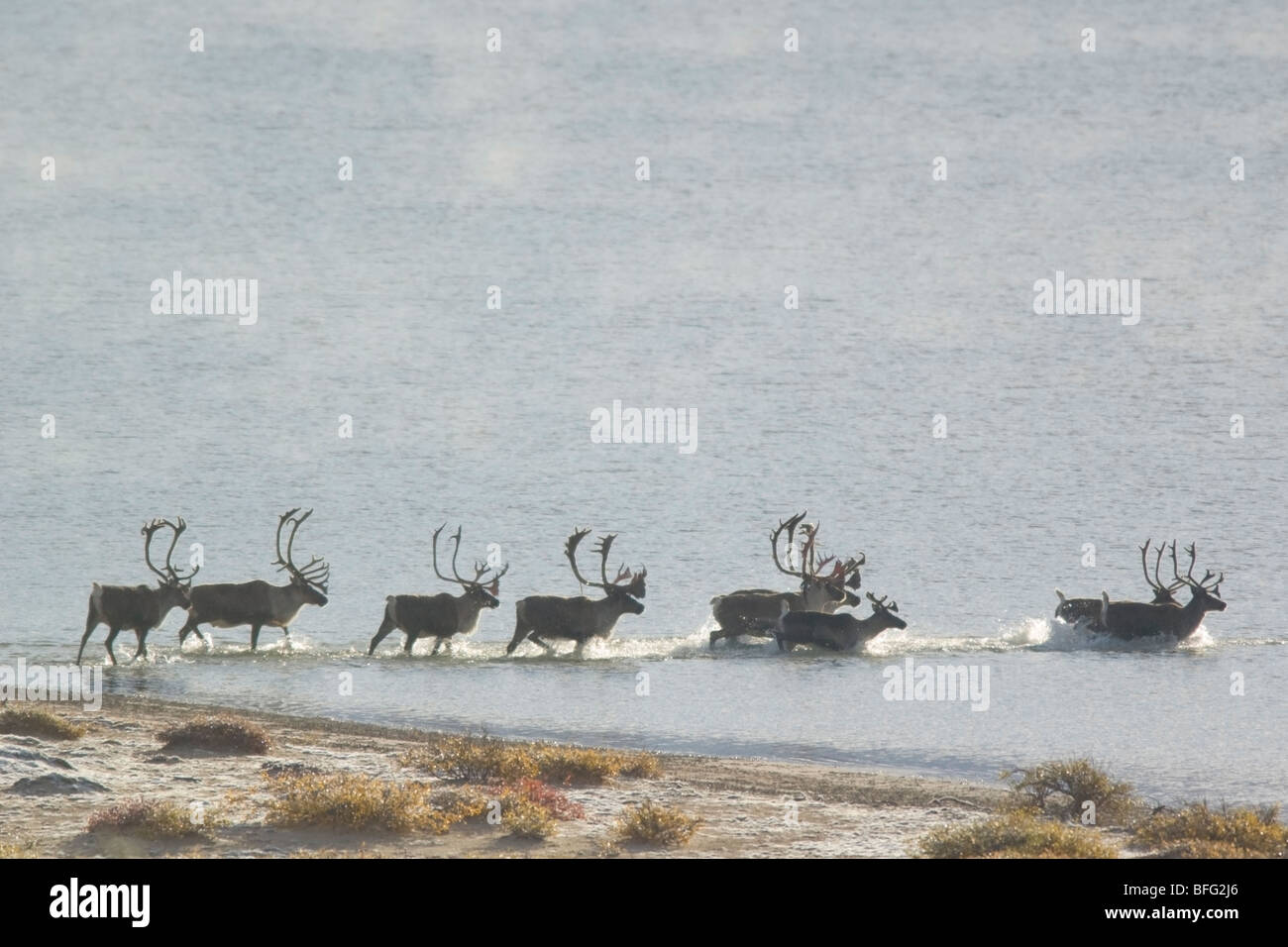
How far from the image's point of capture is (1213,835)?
41.7ft

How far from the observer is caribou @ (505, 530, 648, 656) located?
2859cm

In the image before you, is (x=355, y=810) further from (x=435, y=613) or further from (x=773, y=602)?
(x=773, y=602)

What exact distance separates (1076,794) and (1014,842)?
2.56 m

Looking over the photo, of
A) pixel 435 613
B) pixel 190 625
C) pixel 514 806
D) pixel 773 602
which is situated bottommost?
pixel 514 806

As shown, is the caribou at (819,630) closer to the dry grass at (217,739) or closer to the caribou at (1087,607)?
the caribou at (1087,607)

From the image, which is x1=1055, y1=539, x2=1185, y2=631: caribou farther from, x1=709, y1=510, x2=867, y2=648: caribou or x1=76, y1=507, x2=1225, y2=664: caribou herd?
x1=709, y1=510, x2=867, y2=648: caribou

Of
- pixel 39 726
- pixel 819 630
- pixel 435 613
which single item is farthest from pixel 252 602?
pixel 39 726

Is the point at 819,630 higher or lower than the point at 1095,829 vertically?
higher

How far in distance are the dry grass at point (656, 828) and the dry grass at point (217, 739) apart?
5.17 meters

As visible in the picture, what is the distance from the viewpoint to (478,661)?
2764 cm

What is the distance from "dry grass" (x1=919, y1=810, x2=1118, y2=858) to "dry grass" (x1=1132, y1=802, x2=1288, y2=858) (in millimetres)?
474

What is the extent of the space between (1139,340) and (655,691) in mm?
106535
